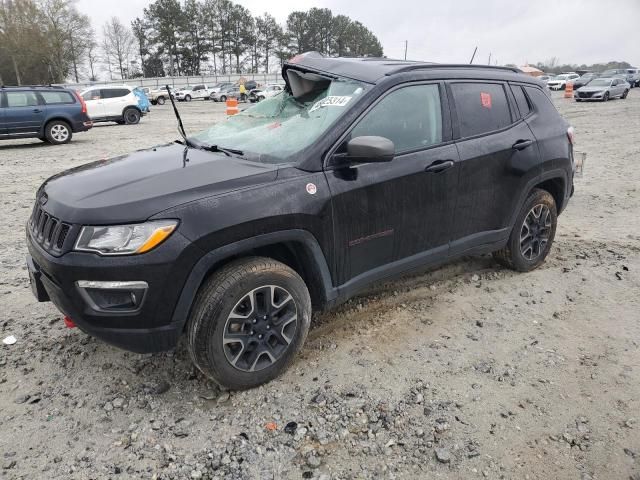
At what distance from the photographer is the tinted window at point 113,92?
2000cm

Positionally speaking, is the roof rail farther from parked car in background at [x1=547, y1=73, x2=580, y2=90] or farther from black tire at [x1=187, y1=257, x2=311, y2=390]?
parked car in background at [x1=547, y1=73, x2=580, y2=90]

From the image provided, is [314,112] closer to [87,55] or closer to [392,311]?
[392,311]

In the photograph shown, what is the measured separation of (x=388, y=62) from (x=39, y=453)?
329 centimetres

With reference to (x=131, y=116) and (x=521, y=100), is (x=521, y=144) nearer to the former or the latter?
(x=521, y=100)

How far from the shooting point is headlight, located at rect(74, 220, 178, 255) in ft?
7.74

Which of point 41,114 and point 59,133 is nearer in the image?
point 41,114

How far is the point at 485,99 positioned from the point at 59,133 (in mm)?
13199

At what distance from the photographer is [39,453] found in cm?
239

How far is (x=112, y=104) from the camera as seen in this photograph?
19984mm

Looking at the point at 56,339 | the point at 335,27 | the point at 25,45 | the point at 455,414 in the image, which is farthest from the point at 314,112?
the point at 335,27

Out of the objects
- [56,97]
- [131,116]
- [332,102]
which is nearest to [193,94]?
[131,116]

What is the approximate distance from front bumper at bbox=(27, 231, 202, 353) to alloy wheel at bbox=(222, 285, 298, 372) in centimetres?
31

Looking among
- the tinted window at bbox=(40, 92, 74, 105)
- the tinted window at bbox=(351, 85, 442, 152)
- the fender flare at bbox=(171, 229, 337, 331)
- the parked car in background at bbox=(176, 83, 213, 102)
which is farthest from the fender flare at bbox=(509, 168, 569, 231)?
the parked car in background at bbox=(176, 83, 213, 102)

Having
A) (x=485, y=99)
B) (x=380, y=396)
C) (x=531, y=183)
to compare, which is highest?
(x=485, y=99)
